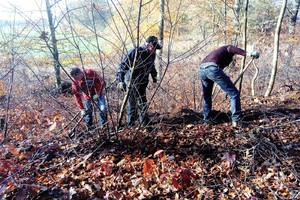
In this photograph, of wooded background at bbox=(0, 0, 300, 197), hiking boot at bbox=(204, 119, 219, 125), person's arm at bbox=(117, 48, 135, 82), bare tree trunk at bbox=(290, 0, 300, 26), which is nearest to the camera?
wooded background at bbox=(0, 0, 300, 197)

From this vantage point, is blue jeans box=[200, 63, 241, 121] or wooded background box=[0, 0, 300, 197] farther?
blue jeans box=[200, 63, 241, 121]

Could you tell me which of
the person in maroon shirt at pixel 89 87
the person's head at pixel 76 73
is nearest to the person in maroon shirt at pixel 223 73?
the person in maroon shirt at pixel 89 87

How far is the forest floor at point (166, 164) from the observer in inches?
116

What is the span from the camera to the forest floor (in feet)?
9.66

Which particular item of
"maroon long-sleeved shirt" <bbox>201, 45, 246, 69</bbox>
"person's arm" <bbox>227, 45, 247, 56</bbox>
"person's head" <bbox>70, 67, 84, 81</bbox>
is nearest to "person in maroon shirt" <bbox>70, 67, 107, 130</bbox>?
"person's head" <bbox>70, 67, 84, 81</bbox>

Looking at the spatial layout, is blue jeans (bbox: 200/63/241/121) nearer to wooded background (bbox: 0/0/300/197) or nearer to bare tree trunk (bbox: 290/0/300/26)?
wooded background (bbox: 0/0/300/197)

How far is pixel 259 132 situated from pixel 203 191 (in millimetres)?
1571

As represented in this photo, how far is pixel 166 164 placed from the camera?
337cm

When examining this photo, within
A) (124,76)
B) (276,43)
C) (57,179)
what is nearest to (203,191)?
(57,179)

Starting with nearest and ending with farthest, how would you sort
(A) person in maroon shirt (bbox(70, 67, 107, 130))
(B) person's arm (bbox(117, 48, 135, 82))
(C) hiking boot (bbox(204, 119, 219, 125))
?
(A) person in maroon shirt (bbox(70, 67, 107, 130))
(B) person's arm (bbox(117, 48, 135, 82))
(C) hiking boot (bbox(204, 119, 219, 125))

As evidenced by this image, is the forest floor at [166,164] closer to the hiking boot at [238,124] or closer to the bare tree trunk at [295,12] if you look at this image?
the hiking boot at [238,124]

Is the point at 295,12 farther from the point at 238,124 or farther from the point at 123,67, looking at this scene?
the point at 123,67

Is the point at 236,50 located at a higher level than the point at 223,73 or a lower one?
higher

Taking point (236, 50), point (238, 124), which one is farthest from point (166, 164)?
point (236, 50)
